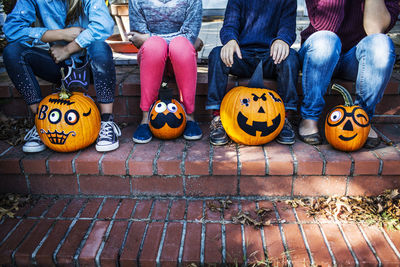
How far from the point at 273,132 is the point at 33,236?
148 centimetres

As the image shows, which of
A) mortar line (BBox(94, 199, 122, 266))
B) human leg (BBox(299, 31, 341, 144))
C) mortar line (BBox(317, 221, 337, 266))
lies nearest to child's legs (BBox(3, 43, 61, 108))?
mortar line (BBox(94, 199, 122, 266))

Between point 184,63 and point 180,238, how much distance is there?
1080mm

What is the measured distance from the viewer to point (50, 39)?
2.11 meters

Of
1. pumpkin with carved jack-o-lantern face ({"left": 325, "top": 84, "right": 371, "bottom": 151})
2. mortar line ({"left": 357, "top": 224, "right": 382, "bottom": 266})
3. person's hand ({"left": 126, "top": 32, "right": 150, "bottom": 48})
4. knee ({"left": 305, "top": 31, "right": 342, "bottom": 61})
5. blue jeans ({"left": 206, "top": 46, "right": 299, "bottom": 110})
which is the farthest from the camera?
person's hand ({"left": 126, "top": 32, "right": 150, "bottom": 48})

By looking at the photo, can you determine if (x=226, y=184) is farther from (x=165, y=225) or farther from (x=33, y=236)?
(x=33, y=236)

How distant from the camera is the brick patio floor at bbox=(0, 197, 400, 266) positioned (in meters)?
1.54

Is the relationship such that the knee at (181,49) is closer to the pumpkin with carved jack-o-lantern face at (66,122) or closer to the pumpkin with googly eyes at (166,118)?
the pumpkin with googly eyes at (166,118)

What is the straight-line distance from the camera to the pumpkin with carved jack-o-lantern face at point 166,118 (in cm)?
204

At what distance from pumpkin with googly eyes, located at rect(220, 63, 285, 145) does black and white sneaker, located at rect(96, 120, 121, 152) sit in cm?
73

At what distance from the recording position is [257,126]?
1.91 m

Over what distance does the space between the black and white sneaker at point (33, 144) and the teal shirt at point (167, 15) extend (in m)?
0.99

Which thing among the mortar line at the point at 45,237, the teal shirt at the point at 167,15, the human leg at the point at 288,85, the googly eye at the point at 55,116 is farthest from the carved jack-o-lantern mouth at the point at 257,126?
the mortar line at the point at 45,237

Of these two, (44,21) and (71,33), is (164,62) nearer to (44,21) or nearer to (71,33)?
(71,33)

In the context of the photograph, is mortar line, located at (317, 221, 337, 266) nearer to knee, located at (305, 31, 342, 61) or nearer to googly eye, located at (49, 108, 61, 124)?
knee, located at (305, 31, 342, 61)
